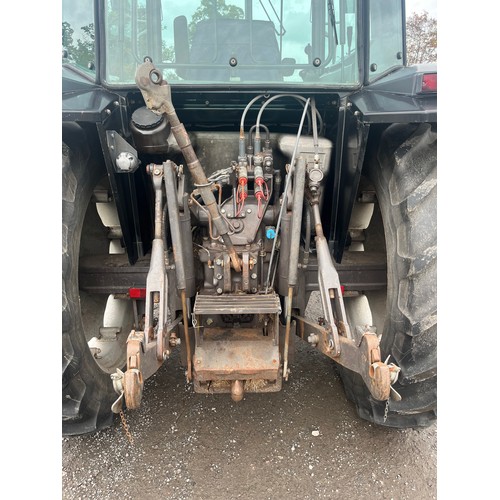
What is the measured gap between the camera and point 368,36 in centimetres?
192

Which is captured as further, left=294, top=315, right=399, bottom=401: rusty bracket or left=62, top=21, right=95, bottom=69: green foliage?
left=62, top=21, right=95, bottom=69: green foliage

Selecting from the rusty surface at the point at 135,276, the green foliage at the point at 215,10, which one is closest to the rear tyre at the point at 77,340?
the rusty surface at the point at 135,276

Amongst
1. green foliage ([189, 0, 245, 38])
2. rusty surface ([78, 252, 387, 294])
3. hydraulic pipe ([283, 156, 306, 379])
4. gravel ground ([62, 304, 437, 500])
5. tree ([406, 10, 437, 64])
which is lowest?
gravel ground ([62, 304, 437, 500])

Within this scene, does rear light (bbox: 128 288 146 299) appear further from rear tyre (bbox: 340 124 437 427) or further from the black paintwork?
rear tyre (bbox: 340 124 437 427)

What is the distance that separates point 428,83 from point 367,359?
1.06 metres

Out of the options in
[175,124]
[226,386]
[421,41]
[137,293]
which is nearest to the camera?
[175,124]

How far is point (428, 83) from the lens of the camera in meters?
1.61

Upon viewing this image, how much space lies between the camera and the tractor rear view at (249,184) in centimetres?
169

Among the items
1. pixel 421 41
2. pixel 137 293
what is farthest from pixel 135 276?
pixel 421 41

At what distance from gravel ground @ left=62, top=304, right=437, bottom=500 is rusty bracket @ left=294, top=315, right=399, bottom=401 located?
2.36 feet

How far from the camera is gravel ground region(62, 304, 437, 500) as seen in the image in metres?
1.93

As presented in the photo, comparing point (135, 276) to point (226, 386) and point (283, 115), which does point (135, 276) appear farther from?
point (283, 115)

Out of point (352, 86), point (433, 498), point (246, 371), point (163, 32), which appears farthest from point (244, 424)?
point (163, 32)

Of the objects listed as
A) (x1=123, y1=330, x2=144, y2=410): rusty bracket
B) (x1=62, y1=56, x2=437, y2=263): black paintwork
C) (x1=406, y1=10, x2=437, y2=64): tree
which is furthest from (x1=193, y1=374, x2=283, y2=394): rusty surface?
(x1=406, y1=10, x2=437, y2=64): tree
